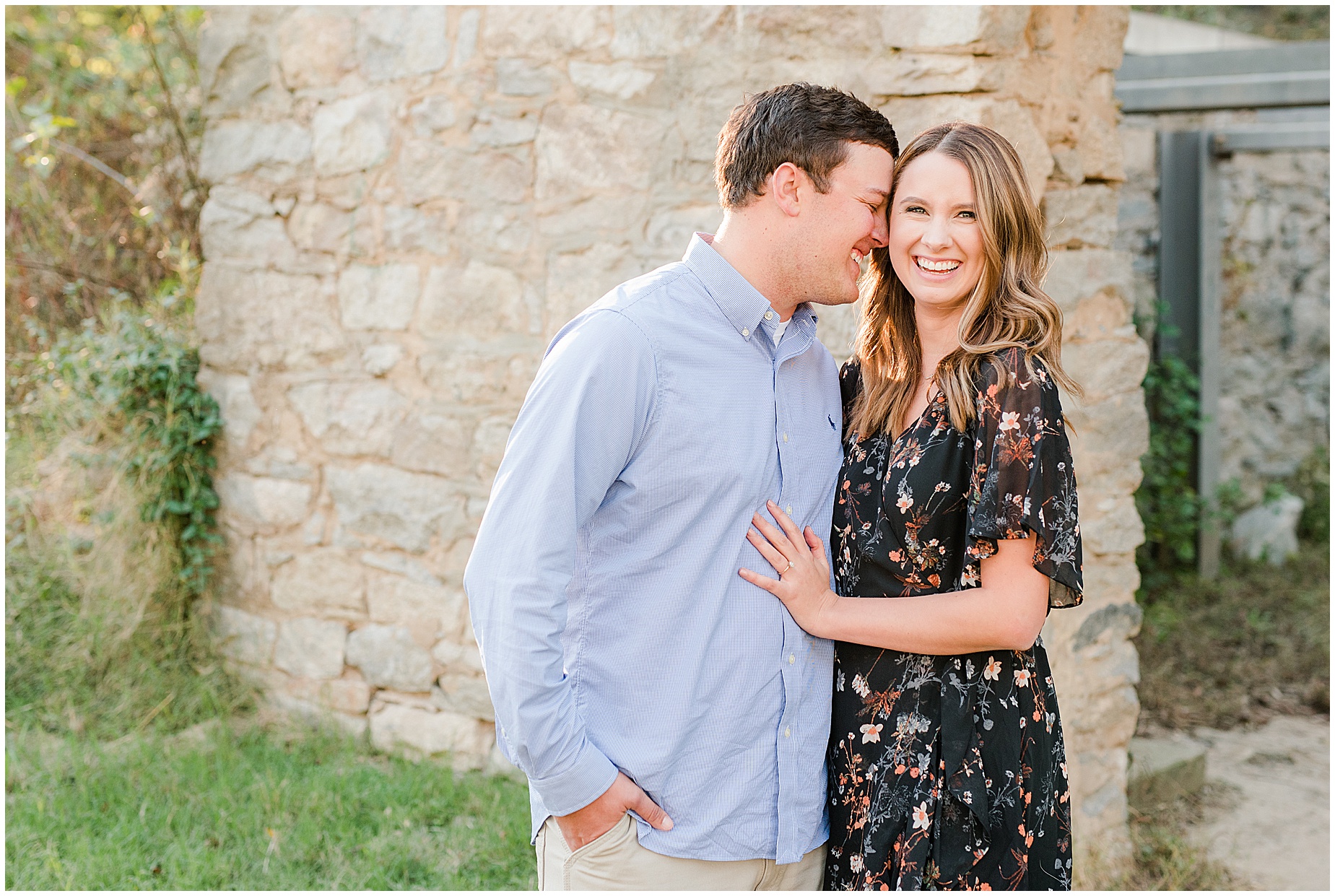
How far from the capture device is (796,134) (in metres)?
1.82

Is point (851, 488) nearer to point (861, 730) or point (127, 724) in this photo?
point (861, 730)

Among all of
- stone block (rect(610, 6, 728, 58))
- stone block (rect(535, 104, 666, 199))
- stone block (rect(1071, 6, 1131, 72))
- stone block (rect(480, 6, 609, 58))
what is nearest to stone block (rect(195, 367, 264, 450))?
stone block (rect(535, 104, 666, 199))

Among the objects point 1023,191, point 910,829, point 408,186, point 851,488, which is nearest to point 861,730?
point 910,829

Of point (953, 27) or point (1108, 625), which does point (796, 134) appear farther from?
point (1108, 625)

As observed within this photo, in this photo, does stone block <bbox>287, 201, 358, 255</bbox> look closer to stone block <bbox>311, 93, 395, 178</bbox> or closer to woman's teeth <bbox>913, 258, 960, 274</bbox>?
stone block <bbox>311, 93, 395, 178</bbox>

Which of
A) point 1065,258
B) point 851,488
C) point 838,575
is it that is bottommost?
point 838,575

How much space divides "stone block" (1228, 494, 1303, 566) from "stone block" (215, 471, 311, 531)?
5.81m

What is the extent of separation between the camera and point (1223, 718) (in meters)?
4.58

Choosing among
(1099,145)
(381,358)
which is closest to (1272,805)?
(1099,145)

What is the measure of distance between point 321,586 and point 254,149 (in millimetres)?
1634

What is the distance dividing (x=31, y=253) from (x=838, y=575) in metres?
4.48

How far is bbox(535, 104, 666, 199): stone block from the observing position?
10.4 feet

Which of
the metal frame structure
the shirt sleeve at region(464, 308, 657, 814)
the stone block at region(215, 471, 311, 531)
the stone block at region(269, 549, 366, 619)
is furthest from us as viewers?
the metal frame structure

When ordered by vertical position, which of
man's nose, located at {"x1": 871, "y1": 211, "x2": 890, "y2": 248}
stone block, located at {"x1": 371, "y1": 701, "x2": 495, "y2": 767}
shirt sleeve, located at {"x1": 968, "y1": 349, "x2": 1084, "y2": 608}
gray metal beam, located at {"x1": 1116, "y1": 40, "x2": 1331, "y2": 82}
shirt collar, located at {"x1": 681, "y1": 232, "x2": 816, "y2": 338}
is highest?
gray metal beam, located at {"x1": 1116, "y1": 40, "x2": 1331, "y2": 82}
